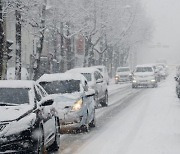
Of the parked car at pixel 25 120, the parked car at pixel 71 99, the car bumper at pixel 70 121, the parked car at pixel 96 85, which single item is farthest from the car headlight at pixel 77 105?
the parked car at pixel 96 85

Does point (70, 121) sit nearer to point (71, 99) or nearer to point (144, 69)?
point (71, 99)

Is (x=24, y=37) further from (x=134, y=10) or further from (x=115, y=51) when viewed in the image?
(x=115, y=51)

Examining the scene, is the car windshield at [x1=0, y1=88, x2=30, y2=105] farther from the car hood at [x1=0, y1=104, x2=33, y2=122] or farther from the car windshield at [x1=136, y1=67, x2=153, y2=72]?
the car windshield at [x1=136, y1=67, x2=153, y2=72]

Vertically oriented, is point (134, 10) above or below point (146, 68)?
above

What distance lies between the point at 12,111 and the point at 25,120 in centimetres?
40

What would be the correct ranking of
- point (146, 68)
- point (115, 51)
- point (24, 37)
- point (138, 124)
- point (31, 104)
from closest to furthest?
point (31, 104) → point (138, 124) → point (146, 68) → point (24, 37) → point (115, 51)

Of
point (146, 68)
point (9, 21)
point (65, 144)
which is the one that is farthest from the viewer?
point (9, 21)

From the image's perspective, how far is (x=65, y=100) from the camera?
1399 cm

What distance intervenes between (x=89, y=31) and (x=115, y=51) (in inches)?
1141

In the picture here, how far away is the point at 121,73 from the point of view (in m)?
56.2

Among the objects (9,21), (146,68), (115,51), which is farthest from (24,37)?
(115,51)

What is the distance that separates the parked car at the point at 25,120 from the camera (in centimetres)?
848

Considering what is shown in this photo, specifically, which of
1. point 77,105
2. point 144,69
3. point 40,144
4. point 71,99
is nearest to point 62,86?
point 71,99

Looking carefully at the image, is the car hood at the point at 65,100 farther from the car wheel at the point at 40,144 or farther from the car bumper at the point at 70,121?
the car wheel at the point at 40,144
